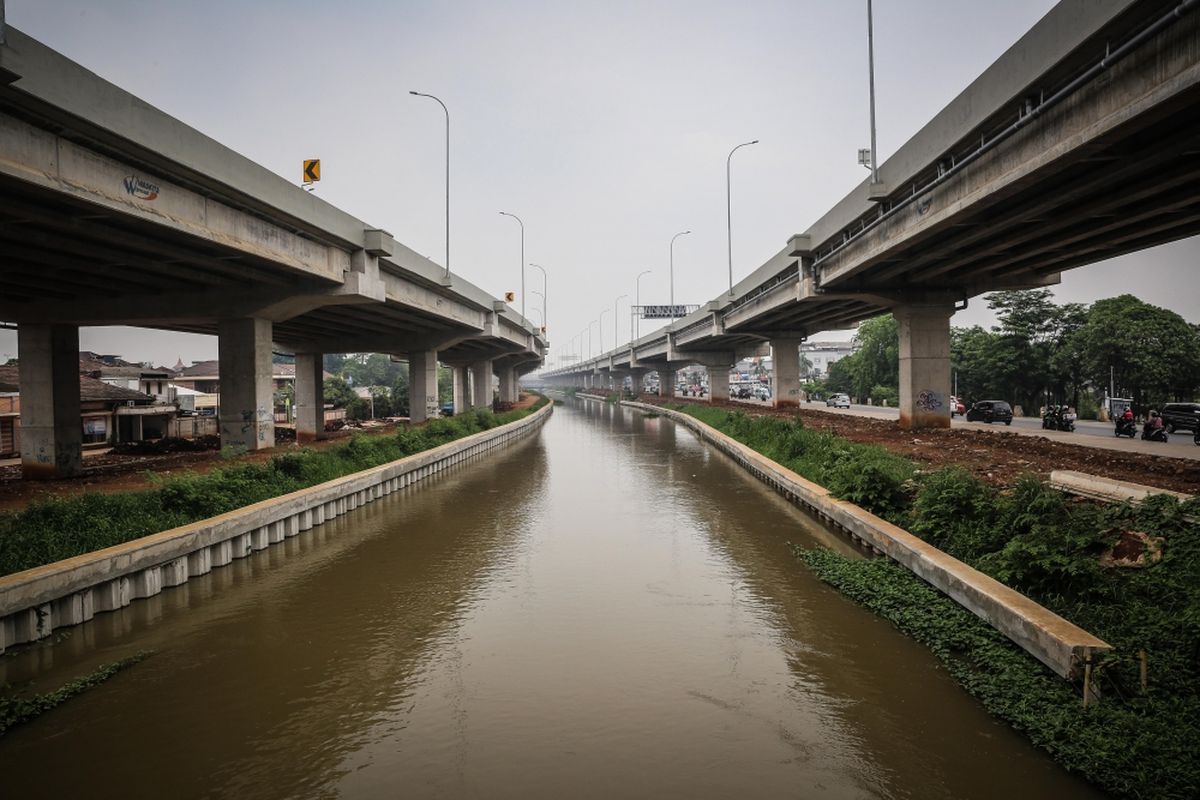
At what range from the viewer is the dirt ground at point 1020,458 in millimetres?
15117

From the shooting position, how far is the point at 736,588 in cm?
1186

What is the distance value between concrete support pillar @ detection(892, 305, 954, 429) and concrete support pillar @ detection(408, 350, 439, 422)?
2689 centimetres

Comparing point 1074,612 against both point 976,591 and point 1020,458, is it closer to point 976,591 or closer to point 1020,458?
Result: point 976,591

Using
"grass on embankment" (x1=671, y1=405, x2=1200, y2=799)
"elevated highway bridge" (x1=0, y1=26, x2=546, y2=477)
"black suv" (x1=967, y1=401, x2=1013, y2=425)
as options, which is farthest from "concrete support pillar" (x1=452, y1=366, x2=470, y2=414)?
"grass on embankment" (x1=671, y1=405, x2=1200, y2=799)

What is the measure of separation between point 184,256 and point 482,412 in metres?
27.1

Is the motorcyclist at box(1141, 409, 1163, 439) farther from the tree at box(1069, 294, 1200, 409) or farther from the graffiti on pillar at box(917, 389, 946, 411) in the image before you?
the tree at box(1069, 294, 1200, 409)

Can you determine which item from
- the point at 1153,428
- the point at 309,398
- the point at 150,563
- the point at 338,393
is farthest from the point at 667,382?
the point at 150,563

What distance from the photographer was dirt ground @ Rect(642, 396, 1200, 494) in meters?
15.1

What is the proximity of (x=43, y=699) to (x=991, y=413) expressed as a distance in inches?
1654

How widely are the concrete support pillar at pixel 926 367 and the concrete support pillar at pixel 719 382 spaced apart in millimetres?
41658

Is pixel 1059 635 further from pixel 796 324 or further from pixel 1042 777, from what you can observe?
pixel 796 324

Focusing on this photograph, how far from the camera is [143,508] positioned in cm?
1323

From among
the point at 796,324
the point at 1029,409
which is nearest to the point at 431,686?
the point at 796,324

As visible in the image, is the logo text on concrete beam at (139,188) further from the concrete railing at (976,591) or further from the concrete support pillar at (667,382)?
the concrete support pillar at (667,382)
